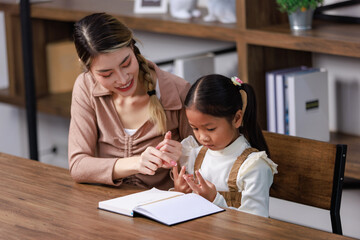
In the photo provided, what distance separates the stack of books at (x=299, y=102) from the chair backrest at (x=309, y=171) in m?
0.67

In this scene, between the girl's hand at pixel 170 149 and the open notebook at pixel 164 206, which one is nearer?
the open notebook at pixel 164 206

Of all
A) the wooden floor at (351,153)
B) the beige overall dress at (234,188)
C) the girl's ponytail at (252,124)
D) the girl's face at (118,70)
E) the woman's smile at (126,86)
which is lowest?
the wooden floor at (351,153)

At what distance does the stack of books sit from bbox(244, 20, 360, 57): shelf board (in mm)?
153

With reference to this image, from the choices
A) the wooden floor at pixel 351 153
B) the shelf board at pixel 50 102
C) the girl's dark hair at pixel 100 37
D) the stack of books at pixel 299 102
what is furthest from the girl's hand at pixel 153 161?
the shelf board at pixel 50 102

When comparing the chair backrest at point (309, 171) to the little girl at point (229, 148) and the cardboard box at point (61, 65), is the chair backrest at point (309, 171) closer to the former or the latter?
the little girl at point (229, 148)

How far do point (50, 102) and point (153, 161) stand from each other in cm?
190

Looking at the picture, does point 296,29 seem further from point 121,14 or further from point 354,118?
point 121,14

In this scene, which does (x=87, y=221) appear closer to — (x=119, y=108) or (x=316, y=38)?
(x=119, y=108)

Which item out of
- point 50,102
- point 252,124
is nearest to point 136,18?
point 50,102

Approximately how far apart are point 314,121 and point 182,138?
0.77 m

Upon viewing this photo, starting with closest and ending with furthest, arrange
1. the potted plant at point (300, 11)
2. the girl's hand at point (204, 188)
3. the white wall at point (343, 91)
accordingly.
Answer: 1. the girl's hand at point (204, 188)
2. the potted plant at point (300, 11)
3. the white wall at point (343, 91)

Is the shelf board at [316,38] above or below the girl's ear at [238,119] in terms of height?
above

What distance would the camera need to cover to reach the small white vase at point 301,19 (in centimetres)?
261

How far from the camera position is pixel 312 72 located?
8.74ft
